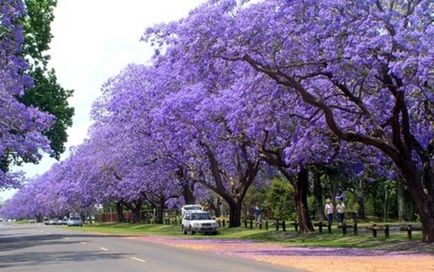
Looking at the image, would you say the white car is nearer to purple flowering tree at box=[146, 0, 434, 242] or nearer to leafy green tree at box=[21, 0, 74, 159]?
leafy green tree at box=[21, 0, 74, 159]

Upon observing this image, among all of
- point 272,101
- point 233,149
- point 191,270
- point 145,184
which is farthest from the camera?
point 145,184

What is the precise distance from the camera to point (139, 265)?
1933 centimetres

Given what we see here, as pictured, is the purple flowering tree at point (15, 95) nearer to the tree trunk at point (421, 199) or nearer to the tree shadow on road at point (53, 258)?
the tree shadow on road at point (53, 258)

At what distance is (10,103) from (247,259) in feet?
48.9

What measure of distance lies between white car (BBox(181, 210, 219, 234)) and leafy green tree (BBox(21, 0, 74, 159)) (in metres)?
10.7

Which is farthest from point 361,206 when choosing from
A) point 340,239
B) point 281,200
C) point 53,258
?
point 53,258

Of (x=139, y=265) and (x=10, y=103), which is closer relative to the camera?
(x=139, y=265)

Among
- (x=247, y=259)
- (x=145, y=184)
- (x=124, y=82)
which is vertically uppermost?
(x=124, y=82)

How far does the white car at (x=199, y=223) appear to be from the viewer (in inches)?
1706

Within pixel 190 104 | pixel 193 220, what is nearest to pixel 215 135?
pixel 190 104

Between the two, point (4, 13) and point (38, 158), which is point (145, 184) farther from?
point (4, 13)

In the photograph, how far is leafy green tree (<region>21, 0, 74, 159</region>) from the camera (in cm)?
4172

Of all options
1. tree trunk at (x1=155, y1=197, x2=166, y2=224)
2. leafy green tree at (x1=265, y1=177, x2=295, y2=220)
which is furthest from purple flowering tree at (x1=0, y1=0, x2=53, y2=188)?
tree trunk at (x1=155, y1=197, x2=166, y2=224)

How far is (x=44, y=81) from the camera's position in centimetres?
4509
